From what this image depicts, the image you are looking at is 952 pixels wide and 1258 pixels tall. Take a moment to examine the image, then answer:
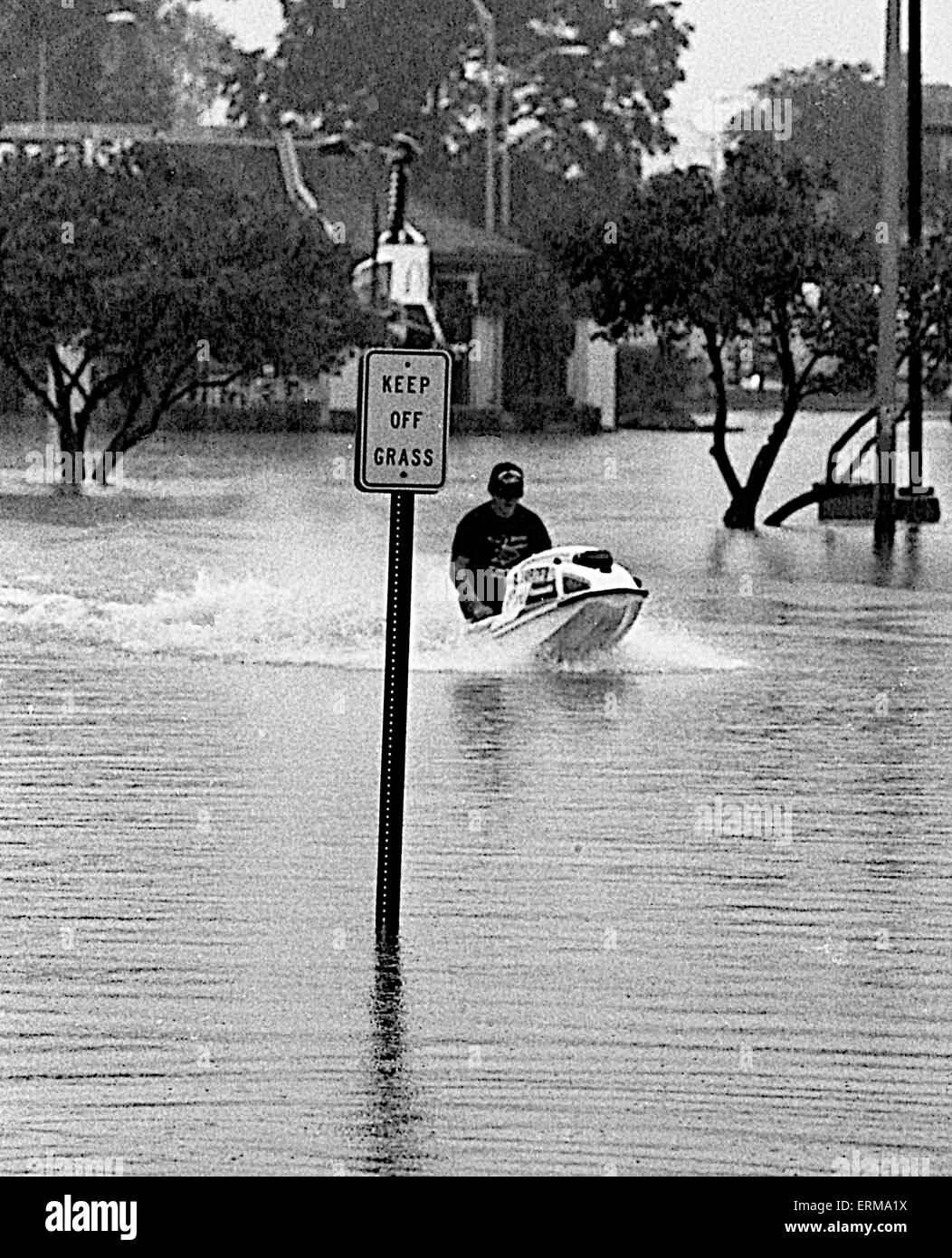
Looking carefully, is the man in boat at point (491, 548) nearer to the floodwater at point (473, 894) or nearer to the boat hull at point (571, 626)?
the boat hull at point (571, 626)

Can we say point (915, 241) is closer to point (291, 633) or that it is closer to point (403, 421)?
point (291, 633)

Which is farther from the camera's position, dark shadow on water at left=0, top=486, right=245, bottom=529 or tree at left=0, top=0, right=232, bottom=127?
tree at left=0, top=0, right=232, bottom=127

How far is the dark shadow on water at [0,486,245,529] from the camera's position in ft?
125

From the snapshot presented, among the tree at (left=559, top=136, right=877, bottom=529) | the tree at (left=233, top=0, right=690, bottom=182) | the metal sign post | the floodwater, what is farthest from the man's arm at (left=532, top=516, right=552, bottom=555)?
the tree at (left=233, top=0, right=690, bottom=182)

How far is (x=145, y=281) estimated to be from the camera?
45.9 meters

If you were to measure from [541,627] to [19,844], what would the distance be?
27.1 ft

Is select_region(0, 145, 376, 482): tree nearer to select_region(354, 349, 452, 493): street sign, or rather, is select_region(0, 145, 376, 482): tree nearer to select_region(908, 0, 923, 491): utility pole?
select_region(908, 0, 923, 491): utility pole

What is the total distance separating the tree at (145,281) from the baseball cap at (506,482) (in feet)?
79.2

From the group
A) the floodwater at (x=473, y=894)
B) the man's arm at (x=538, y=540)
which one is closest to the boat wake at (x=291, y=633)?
the floodwater at (x=473, y=894)

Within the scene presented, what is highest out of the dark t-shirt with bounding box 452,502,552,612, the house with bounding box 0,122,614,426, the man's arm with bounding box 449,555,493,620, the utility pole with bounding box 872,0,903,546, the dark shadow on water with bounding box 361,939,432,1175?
the house with bounding box 0,122,614,426

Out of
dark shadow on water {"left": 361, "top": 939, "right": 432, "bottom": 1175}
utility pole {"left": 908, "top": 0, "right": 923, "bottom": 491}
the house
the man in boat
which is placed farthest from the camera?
the house

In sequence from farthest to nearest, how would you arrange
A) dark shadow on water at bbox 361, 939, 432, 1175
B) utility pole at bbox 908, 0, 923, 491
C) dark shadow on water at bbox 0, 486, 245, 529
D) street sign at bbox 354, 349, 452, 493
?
dark shadow on water at bbox 0, 486, 245, 529, utility pole at bbox 908, 0, 923, 491, street sign at bbox 354, 349, 452, 493, dark shadow on water at bbox 361, 939, 432, 1175

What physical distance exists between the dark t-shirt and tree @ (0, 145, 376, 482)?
78.3ft
